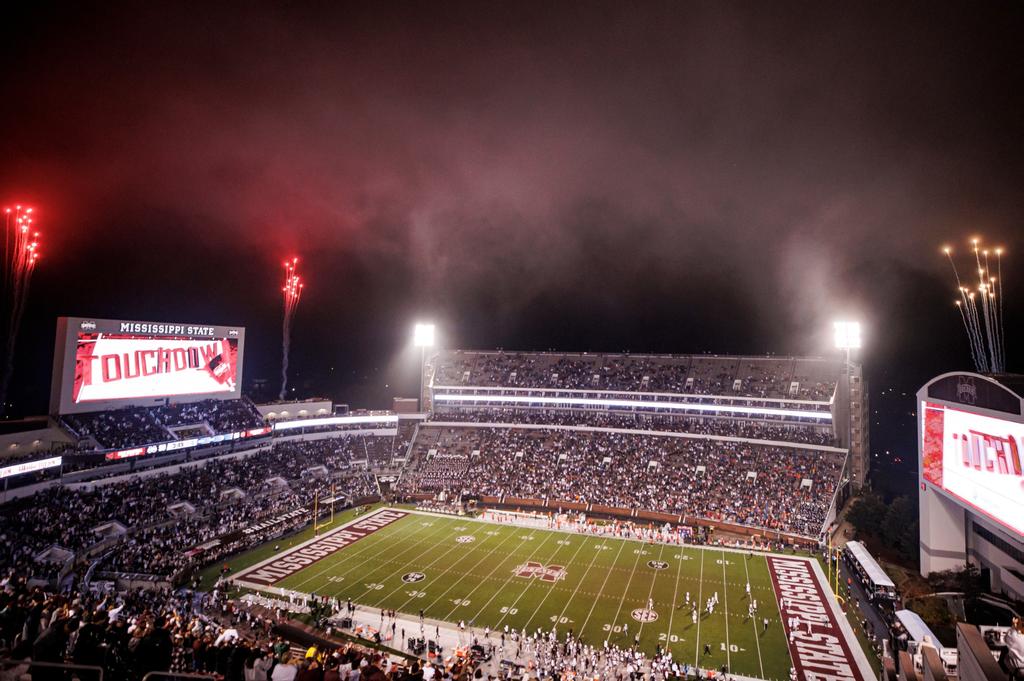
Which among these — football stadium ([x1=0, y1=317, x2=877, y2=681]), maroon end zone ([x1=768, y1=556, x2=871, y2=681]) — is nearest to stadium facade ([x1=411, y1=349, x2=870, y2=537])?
football stadium ([x1=0, y1=317, x2=877, y2=681])

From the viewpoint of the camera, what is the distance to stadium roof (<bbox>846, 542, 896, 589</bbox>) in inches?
936

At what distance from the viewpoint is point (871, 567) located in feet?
84.6

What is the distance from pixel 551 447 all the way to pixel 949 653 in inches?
1463

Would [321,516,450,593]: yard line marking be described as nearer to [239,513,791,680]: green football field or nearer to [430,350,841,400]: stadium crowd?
[239,513,791,680]: green football field

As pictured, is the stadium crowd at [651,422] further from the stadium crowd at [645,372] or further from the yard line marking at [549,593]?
the yard line marking at [549,593]

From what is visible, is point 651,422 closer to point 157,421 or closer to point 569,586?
point 569,586

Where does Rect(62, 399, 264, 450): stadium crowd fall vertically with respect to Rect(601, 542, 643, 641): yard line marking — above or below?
above

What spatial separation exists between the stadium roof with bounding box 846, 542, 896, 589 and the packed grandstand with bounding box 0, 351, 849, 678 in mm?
8388

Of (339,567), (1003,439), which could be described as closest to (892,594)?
(1003,439)

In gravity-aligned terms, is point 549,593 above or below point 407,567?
above

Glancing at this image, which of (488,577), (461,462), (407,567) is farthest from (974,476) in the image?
(461,462)

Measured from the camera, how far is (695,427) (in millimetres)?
53031

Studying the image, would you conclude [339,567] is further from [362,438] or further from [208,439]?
[362,438]

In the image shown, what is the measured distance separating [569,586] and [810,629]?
11854 millimetres
